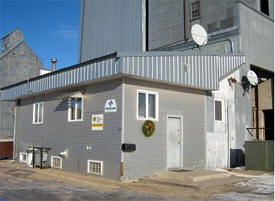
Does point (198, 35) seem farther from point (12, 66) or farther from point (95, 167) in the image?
point (12, 66)

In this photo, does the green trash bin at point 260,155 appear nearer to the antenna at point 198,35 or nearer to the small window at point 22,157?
the antenna at point 198,35

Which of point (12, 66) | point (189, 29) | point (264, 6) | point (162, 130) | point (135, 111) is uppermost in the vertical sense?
point (264, 6)

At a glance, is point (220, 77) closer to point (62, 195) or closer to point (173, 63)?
point (173, 63)

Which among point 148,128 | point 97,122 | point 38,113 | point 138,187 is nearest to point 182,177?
point 138,187

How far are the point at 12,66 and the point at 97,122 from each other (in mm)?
18998

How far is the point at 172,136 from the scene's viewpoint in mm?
14281

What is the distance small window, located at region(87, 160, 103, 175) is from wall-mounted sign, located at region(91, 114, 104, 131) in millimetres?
1282

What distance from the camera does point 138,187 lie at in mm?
11227

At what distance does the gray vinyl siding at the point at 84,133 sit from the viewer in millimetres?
12695

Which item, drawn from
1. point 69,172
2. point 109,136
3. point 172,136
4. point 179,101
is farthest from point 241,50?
point 69,172

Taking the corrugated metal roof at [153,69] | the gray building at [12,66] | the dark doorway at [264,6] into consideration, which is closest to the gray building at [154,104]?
the corrugated metal roof at [153,69]

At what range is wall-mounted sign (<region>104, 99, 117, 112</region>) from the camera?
42.0 ft

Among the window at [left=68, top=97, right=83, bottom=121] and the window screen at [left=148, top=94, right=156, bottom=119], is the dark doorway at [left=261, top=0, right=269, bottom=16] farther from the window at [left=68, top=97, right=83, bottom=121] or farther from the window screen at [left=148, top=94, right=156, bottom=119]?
the window at [left=68, top=97, right=83, bottom=121]

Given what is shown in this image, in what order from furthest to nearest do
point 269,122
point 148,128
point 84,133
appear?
point 269,122
point 84,133
point 148,128
